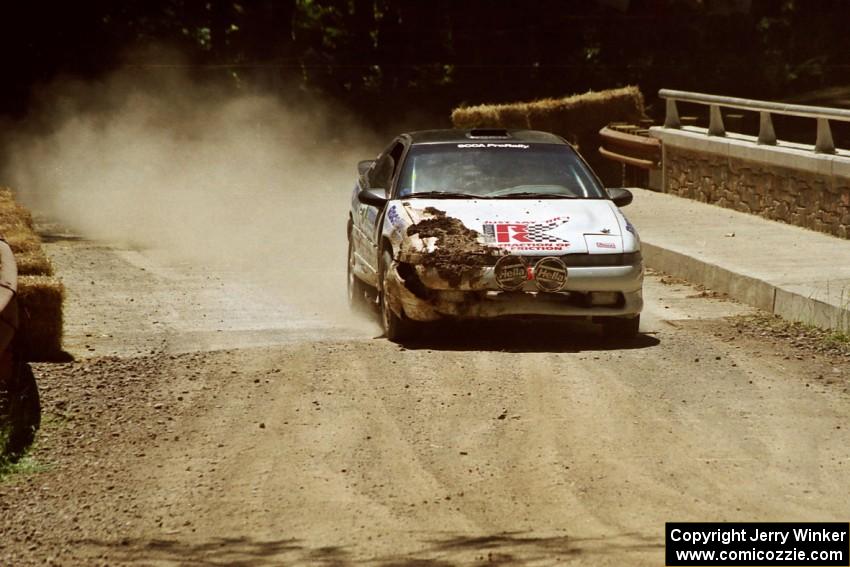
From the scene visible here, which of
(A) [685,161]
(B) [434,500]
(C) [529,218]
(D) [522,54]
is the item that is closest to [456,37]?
(D) [522,54]

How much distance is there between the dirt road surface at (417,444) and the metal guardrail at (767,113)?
14.1 feet

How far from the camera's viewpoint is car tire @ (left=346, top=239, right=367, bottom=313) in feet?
43.2

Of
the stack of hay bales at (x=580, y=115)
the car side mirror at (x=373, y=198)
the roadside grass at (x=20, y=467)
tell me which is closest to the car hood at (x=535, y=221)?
the car side mirror at (x=373, y=198)

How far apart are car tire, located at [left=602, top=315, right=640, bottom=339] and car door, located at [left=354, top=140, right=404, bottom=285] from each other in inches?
73.0

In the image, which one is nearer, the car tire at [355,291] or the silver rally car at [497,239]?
the silver rally car at [497,239]

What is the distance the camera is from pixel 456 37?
3462cm

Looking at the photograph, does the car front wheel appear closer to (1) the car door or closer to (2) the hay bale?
(1) the car door

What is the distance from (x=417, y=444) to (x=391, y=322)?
3.24 metres

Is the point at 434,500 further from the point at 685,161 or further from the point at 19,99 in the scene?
the point at 19,99

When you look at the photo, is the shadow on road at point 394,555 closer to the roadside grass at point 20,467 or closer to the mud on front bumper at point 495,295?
the roadside grass at point 20,467

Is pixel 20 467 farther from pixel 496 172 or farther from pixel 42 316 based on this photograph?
pixel 496 172

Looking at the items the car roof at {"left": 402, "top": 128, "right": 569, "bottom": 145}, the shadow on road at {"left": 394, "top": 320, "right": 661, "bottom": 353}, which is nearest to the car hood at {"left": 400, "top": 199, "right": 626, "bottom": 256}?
the shadow on road at {"left": 394, "top": 320, "right": 661, "bottom": 353}

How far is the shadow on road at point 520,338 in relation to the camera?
441 inches

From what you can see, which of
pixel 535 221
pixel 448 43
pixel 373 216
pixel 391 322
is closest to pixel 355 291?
pixel 373 216
